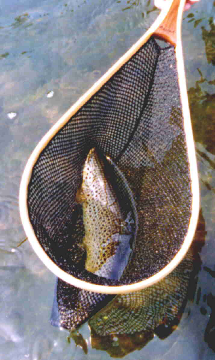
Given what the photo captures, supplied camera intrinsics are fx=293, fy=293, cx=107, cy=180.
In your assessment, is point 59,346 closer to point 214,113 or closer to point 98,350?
point 98,350

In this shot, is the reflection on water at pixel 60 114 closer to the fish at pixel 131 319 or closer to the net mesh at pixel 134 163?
the fish at pixel 131 319

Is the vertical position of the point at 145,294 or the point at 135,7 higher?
the point at 135,7

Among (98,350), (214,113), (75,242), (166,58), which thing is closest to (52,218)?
(75,242)

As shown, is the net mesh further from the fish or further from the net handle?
the fish

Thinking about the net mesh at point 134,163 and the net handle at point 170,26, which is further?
the net handle at point 170,26

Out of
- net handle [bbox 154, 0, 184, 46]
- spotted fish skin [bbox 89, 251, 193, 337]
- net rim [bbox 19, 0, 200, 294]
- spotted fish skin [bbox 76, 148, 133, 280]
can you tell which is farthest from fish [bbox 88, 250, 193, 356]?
net handle [bbox 154, 0, 184, 46]

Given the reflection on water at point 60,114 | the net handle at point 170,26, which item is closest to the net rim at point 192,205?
the net handle at point 170,26

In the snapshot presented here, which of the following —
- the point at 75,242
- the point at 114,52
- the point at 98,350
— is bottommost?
the point at 98,350

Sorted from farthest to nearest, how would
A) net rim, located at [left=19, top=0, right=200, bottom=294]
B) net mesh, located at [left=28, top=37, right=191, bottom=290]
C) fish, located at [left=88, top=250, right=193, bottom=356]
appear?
fish, located at [left=88, top=250, right=193, bottom=356] < net mesh, located at [left=28, top=37, right=191, bottom=290] < net rim, located at [left=19, top=0, right=200, bottom=294]
